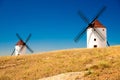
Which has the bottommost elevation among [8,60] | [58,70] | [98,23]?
[58,70]

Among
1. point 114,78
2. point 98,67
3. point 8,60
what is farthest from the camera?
point 8,60

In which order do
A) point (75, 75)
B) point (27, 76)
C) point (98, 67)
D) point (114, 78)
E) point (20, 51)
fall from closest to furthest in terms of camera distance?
point (114, 78) → point (75, 75) → point (98, 67) → point (27, 76) → point (20, 51)

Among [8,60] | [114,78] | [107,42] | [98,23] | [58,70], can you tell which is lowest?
[114,78]

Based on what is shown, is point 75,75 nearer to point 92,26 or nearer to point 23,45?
point 92,26

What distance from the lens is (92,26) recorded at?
55.3 meters

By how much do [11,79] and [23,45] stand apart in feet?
168

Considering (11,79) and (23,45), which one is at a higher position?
(23,45)

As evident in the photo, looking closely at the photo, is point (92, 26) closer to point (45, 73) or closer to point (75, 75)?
point (45, 73)

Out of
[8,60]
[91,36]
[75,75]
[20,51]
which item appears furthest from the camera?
[20,51]

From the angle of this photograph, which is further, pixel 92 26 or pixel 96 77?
pixel 92 26

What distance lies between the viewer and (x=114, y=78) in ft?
45.6

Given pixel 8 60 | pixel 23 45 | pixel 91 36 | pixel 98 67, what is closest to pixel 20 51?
pixel 23 45

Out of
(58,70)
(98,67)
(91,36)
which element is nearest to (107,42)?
(91,36)

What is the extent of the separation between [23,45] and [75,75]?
60942mm
